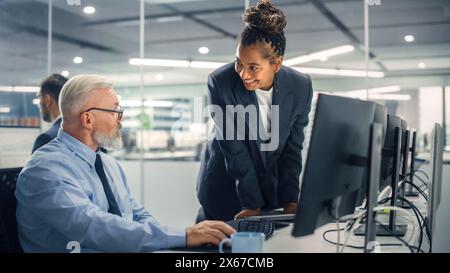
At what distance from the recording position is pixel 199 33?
17.6 ft

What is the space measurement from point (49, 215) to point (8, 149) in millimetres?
1987

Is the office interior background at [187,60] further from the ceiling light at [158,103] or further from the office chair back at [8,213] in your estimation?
the office chair back at [8,213]

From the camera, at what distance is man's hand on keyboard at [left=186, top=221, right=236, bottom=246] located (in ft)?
4.55

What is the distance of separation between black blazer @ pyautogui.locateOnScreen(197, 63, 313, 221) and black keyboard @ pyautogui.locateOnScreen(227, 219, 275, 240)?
394mm

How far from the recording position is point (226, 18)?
4.91 meters

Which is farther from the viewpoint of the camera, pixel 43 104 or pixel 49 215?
pixel 43 104

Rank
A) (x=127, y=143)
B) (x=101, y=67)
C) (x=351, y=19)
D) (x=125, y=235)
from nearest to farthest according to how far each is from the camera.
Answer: (x=125, y=235) < (x=351, y=19) < (x=127, y=143) < (x=101, y=67)

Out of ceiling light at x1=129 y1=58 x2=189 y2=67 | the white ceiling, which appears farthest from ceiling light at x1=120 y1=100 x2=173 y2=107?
ceiling light at x1=129 y1=58 x2=189 y2=67

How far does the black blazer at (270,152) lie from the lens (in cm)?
211

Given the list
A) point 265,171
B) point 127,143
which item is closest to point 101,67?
point 127,143

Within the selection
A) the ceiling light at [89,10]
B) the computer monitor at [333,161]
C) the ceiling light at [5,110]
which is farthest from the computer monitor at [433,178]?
the ceiling light at [5,110]
